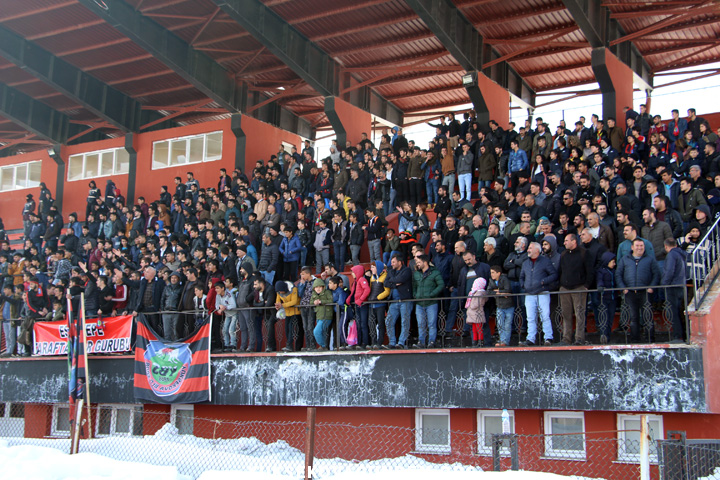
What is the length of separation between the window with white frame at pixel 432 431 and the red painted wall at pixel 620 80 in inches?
400

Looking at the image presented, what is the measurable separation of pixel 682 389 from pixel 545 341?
2.03 m

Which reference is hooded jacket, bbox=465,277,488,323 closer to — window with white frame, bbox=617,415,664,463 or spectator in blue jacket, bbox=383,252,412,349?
spectator in blue jacket, bbox=383,252,412,349

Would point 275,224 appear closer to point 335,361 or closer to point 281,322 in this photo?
point 281,322

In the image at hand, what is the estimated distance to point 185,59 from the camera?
2203 centimetres

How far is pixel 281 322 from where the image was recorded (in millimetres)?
14797

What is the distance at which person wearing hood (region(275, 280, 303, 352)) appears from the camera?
1351 cm

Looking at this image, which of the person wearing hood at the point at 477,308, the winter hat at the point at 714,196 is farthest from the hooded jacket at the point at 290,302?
the winter hat at the point at 714,196

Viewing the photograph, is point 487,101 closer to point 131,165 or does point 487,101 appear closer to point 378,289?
point 378,289

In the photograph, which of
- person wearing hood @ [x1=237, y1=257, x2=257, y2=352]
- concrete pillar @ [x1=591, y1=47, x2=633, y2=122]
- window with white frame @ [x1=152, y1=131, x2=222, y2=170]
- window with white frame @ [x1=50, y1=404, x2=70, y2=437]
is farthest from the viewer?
window with white frame @ [x1=152, y1=131, x2=222, y2=170]

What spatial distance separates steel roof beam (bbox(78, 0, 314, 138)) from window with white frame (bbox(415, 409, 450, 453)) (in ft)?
44.5

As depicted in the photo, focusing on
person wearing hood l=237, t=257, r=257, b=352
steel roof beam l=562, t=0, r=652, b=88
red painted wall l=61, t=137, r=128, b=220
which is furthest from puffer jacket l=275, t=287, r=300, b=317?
red painted wall l=61, t=137, r=128, b=220

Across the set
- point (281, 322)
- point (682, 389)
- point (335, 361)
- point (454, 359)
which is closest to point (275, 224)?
point (281, 322)

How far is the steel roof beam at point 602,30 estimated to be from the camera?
57.3 ft

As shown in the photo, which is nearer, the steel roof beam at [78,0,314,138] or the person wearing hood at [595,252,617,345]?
the person wearing hood at [595,252,617,345]
